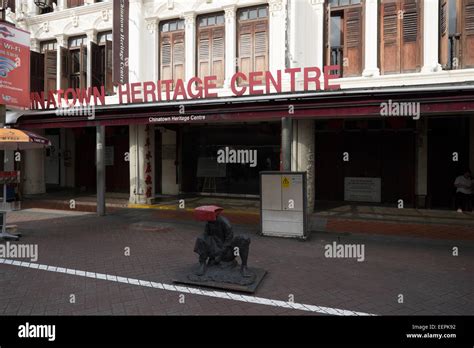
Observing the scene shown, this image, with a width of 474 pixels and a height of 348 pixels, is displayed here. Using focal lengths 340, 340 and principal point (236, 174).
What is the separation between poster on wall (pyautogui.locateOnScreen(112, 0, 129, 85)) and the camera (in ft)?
45.1

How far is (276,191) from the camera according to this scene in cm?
879

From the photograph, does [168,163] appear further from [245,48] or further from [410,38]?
[410,38]

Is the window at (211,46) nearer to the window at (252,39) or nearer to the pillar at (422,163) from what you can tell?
the window at (252,39)

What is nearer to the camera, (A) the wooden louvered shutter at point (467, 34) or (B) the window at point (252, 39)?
(A) the wooden louvered shutter at point (467, 34)

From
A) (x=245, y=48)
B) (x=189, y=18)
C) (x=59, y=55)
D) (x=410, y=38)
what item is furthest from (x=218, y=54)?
(x=59, y=55)

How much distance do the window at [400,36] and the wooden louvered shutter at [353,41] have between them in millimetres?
684

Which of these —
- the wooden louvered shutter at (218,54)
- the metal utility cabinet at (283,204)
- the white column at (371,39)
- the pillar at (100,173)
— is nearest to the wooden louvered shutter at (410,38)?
the white column at (371,39)

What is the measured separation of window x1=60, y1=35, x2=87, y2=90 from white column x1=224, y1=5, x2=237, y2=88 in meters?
6.91

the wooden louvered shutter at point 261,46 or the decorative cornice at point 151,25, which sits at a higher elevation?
the decorative cornice at point 151,25

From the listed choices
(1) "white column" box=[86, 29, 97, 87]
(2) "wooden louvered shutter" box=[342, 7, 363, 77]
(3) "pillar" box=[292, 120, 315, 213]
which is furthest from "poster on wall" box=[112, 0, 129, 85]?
(2) "wooden louvered shutter" box=[342, 7, 363, 77]

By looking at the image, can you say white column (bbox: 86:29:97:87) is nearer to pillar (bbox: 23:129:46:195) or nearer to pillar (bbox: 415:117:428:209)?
pillar (bbox: 23:129:46:195)

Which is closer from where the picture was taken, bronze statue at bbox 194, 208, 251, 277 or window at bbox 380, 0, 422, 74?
bronze statue at bbox 194, 208, 251, 277

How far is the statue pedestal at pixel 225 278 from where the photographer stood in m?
5.23
